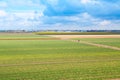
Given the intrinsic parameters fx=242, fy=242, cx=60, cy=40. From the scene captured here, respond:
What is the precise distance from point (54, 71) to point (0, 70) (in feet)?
17.8

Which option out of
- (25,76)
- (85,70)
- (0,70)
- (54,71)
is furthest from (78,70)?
(0,70)

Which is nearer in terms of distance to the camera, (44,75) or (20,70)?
(44,75)

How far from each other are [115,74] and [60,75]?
4.79 m

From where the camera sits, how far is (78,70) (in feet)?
75.4

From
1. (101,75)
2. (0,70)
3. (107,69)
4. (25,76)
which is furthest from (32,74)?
(107,69)

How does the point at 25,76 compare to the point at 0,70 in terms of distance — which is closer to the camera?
the point at 25,76

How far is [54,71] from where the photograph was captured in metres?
22.4

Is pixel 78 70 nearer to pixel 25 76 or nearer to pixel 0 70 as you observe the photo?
pixel 25 76

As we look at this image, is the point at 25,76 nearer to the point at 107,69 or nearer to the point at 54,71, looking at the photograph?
the point at 54,71

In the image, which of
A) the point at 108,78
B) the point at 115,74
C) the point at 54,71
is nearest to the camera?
the point at 108,78

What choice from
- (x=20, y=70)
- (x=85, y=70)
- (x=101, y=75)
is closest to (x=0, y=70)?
(x=20, y=70)

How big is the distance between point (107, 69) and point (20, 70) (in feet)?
27.5

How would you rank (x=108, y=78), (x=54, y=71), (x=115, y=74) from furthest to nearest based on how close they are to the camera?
(x=54, y=71), (x=115, y=74), (x=108, y=78)

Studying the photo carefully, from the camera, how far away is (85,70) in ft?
75.0
